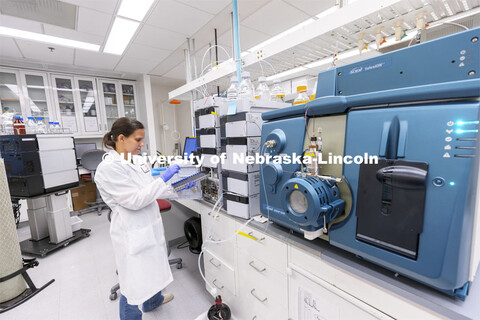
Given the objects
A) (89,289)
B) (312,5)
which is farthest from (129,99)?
(312,5)

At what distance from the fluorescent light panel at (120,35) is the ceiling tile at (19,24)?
2.34 ft

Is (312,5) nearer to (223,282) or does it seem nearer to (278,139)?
(278,139)

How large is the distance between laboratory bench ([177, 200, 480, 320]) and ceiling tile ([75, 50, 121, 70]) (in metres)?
3.27

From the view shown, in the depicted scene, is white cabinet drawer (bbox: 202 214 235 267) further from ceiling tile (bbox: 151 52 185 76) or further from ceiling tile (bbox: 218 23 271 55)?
ceiling tile (bbox: 151 52 185 76)

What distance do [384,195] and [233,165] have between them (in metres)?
0.76

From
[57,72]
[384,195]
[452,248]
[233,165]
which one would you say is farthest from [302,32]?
[57,72]

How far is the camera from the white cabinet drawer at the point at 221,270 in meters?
1.33

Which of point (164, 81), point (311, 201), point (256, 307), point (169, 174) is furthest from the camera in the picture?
point (164, 81)

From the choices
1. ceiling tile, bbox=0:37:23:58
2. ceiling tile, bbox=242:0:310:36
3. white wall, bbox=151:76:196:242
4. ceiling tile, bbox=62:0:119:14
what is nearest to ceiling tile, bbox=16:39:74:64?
ceiling tile, bbox=0:37:23:58

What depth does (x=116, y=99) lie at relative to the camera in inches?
173

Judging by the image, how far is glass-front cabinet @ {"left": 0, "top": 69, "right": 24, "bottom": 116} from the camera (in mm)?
3365

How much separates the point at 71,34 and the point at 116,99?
72.8 inches

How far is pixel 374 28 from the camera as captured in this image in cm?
103

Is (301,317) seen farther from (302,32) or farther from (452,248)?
(302,32)
